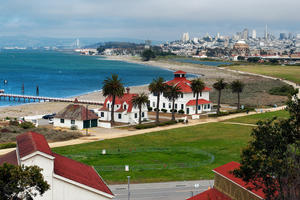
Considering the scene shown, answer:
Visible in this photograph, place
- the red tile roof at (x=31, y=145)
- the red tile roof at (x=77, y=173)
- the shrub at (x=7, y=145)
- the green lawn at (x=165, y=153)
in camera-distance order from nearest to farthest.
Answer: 1. the red tile roof at (x=31, y=145)
2. the red tile roof at (x=77, y=173)
3. the green lawn at (x=165, y=153)
4. the shrub at (x=7, y=145)

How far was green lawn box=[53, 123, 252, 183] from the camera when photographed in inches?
1601

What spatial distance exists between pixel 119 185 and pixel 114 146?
17138 millimetres

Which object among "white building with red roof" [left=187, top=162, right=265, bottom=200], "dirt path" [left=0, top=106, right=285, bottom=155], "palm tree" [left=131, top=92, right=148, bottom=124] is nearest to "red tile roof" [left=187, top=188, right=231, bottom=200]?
"white building with red roof" [left=187, top=162, right=265, bottom=200]

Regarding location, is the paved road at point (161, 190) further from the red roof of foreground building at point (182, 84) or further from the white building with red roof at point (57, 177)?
the red roof of foreground building at point (182, 84)

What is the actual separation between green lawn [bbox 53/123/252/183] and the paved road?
1.56 meters

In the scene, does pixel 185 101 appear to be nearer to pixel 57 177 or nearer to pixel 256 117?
pixel 256 117

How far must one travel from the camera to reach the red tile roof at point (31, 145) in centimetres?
2280

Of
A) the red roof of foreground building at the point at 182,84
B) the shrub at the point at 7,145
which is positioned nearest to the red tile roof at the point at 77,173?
the shrub at the point at 7,145

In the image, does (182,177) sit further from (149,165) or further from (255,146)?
(255,146)

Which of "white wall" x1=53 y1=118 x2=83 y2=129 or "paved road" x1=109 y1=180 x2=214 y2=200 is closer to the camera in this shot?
"paved road" x1=109 y1=180 x2=214 y2=200

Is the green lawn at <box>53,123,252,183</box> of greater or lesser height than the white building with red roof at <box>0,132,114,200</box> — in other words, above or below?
below

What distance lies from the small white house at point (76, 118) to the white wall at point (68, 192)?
45174 mm

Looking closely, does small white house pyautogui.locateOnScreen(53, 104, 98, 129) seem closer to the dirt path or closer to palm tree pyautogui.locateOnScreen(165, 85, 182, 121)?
the dirt path

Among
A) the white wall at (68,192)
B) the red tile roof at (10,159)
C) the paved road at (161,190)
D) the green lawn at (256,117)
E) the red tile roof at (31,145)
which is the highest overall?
the red tile roof at (31,145)
